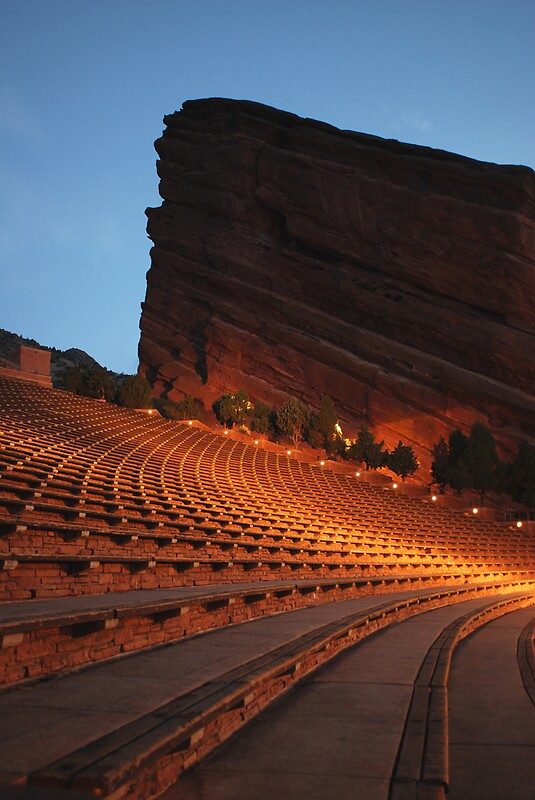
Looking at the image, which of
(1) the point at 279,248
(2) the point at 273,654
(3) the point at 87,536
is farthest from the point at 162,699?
(1) the point at 279,248

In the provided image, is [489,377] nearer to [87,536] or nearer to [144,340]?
[144,340]

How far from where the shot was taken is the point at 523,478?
52.6 metres

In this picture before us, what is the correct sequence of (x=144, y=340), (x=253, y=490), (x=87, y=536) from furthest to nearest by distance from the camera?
(x=144, y=340) → (x=253, y=490) → (x=87, y=536)

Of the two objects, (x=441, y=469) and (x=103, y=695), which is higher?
(x=441, y=469)

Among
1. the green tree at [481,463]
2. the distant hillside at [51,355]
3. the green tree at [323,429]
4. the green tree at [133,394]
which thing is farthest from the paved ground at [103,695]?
the distant hillside at [51,355]

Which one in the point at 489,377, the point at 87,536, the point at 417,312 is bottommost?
the point at 87,536

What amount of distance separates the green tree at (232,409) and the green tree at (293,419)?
2916 millimetres

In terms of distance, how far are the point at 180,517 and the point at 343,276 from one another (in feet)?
179

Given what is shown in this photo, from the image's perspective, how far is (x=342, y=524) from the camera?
26.1 m

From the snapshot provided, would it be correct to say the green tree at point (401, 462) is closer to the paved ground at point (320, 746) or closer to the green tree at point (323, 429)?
the green tree at point (323, 429)

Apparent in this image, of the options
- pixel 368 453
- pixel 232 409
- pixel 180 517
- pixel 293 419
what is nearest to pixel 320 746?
pixel 180 517

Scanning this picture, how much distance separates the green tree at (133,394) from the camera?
4675cm

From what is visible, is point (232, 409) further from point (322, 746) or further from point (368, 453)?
point (322, 746)

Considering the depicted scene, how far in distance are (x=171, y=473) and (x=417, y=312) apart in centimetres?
4588
